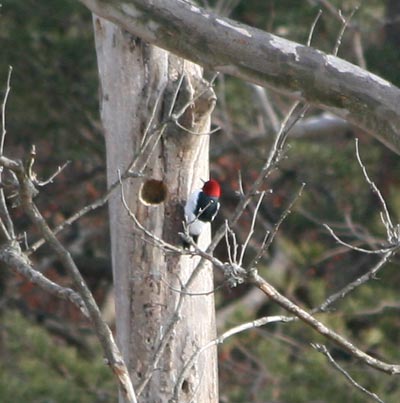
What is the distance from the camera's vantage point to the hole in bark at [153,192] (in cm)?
397

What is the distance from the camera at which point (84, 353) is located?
9055 millimetres

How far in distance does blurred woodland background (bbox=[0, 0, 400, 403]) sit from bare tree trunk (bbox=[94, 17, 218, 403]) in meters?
2.80

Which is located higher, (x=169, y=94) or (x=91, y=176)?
(x=91, y=176)

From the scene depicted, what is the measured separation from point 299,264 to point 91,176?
182cm

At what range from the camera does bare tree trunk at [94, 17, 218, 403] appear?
3910 millimetres

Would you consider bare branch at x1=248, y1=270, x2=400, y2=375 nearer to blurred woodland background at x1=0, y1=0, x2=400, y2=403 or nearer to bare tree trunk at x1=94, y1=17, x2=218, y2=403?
bare tree trunk at x1=94, y1=17, x2=218, y2=403

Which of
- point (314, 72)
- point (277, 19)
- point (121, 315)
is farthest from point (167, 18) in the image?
point (277, 19)

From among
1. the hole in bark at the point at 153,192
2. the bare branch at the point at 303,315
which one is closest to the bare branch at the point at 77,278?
the bare branch at the point at 303,315

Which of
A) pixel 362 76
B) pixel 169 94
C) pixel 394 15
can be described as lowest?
pixel 362 76

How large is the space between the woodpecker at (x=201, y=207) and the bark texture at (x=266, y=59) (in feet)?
3.30

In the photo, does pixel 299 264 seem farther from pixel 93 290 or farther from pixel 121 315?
pixel 121 315

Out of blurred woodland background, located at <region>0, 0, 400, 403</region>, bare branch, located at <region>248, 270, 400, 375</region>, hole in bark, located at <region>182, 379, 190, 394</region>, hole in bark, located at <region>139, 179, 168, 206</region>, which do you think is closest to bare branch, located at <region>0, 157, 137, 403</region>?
bare branch, located at <region>248, 270, 400, 375</region>

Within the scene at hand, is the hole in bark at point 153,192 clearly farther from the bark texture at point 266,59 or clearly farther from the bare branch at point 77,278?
the bark texture at point 266,59

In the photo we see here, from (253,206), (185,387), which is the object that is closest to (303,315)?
(185,387)
